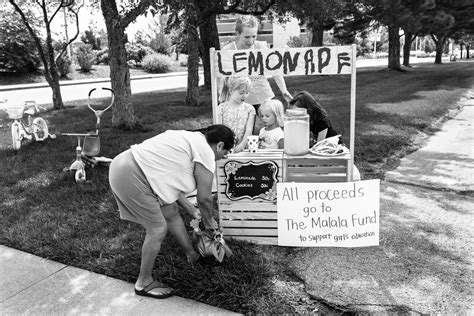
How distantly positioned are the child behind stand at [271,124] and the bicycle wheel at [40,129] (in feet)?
14.6

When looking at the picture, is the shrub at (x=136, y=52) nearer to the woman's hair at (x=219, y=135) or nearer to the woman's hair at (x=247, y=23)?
the woman's hair at (x=247, y=23)

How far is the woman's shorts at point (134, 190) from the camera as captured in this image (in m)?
2.66

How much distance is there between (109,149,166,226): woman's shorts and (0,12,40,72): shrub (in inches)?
986

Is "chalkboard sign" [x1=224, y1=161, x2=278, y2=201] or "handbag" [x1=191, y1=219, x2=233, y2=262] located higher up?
"chalkboard sign" [x1=224, y1=161, x2=278, y2=201]

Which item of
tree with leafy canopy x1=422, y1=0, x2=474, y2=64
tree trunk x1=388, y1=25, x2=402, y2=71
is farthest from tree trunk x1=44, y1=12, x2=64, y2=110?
tree trunk x1=388, y1=25, x2=402, y2=71

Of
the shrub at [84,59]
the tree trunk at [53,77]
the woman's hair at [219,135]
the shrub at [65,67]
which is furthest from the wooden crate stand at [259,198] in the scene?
the shrub at [84,59]

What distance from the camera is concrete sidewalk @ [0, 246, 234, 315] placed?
2.71m

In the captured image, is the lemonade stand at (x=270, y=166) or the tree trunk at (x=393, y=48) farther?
the tree trunk at (x=393, y=48)

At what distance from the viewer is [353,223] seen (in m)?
3.26

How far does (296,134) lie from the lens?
3.30 metres

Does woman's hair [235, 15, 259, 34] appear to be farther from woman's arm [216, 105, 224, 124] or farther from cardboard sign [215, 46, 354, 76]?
cardboard sign [215, 46, 354, 76]

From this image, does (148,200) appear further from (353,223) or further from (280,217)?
(353,223)

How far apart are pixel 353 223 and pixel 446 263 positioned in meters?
0.71

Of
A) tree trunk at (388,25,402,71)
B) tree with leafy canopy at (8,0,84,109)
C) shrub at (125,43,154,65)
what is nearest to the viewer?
tree with leafy canopy at (8,0,84,109)
